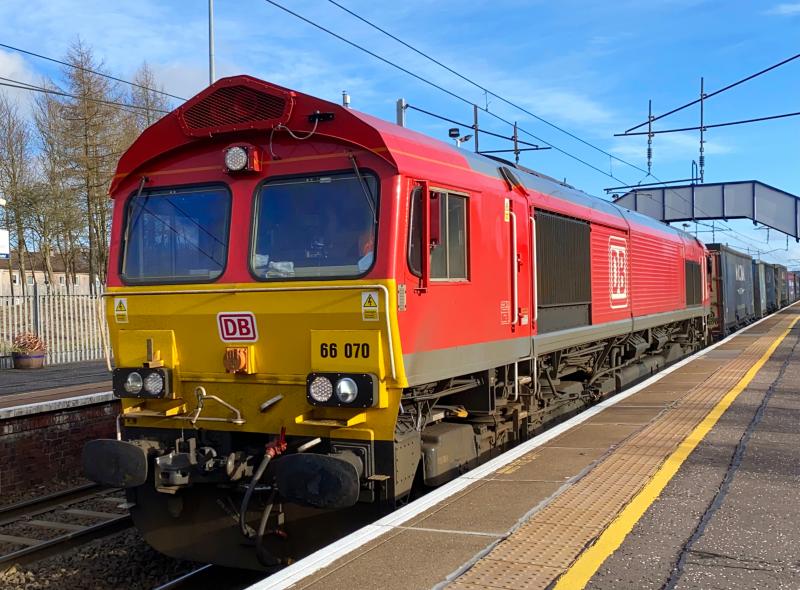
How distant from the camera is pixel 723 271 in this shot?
78.5 feet

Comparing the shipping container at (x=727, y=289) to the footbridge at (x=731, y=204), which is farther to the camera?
the footbridge at (x=731, y=204)

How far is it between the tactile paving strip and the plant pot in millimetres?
15334

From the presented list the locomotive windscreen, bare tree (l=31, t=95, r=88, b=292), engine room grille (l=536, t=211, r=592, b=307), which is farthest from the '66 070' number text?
bare tree (l=31, t=95, r=88, b=292)

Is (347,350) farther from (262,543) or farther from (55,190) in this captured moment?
(55,190)

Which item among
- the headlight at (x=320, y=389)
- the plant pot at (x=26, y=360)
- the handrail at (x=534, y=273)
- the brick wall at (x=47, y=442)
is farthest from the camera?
the plant pot at (x=26, y=360)

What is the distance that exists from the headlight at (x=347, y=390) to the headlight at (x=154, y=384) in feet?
5.15

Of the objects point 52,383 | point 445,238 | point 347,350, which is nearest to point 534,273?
point 445,238

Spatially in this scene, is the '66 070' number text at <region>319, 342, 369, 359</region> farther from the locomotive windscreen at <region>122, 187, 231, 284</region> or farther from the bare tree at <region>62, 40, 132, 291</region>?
the bare tree at <region>62, 40, 132, 291</region>

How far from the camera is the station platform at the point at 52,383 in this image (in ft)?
Result: 39.4

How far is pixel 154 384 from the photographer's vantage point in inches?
225

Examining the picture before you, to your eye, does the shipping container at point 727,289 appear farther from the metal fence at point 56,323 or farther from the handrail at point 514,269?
the metal fence at point 56,323

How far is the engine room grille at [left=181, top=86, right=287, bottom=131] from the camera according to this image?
556 centimetres

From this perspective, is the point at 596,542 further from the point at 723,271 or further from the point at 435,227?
the point at 723,271

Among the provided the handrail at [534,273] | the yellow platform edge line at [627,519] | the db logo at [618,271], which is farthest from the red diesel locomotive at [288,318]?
the db logo at [618,271]
